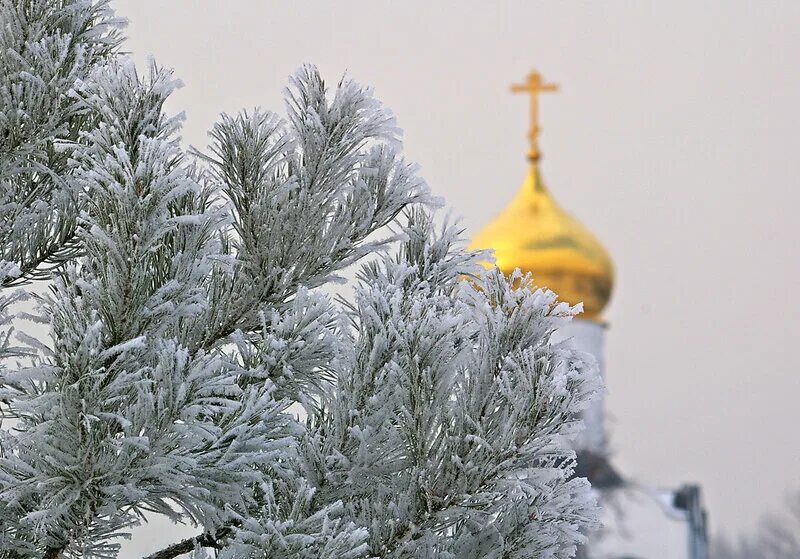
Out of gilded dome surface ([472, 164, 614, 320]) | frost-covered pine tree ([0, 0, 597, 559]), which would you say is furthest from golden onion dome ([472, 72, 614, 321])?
frost-covered pine tree ([0, 0, 597, 559])

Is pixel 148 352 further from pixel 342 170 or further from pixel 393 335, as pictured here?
pixel 342 170

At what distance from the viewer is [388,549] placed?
334cm

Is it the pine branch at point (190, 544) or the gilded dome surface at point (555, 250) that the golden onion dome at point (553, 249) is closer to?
the gilded dome surface at point (555, 250)

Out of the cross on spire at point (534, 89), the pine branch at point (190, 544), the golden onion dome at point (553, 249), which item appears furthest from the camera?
the cross on spire at point (534, 89)

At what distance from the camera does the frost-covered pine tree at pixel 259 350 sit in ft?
9.95

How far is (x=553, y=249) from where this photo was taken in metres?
26.6

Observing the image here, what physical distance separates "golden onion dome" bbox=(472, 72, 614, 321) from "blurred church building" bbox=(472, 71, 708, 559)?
19 mm

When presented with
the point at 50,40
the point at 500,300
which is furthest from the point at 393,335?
the point at 50,40

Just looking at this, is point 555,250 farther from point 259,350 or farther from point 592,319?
point 259,350

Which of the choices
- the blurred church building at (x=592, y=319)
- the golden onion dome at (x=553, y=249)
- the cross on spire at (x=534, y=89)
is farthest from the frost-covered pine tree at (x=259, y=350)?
the cross on spire at (x=534, y=89)

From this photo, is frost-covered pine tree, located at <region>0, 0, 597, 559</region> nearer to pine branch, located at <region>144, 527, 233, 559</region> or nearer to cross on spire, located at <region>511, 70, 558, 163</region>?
pine branch, located at <region>144, 527, 233, 559</region>

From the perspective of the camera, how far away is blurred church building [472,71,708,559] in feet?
87.3

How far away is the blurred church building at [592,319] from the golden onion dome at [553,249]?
0.02 meters

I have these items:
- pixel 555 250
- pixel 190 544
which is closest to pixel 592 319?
pixel 555 250
